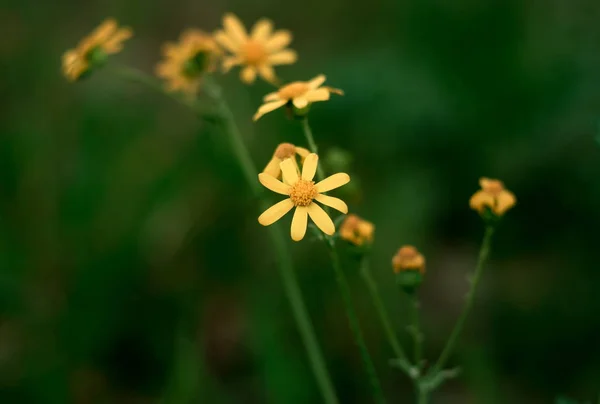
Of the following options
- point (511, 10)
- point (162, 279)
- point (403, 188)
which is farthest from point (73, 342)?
point (511, 10)

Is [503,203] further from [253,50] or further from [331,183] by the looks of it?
[253,50]

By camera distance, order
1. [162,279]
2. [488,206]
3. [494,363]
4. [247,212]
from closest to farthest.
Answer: [488,206] → [494,363] → [162,279] → [247,212]

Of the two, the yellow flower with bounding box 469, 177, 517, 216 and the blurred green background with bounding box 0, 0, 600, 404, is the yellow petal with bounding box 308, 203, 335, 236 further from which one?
the blurred green background with bounding box 0, 0, 600, 404

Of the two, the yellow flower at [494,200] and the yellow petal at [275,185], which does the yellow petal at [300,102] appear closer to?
the yellow petal at [275,185]

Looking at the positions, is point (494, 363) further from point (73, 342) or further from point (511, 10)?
point (511, 10)

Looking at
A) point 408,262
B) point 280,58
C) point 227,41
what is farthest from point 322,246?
point 408,262

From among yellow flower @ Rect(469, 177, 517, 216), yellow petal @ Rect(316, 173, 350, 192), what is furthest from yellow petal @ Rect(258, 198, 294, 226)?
yellow flower @ Rect(469, 177, 517, 216)
